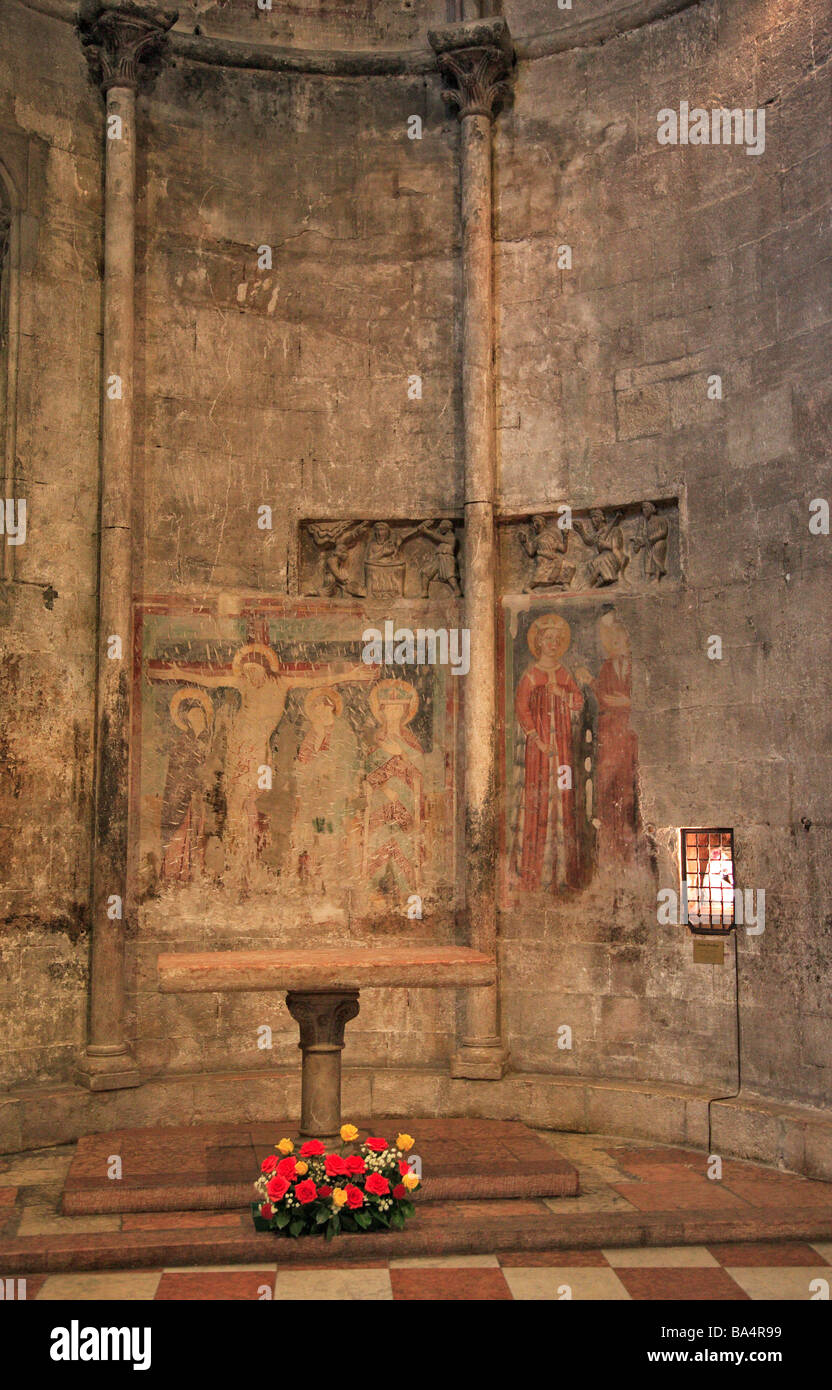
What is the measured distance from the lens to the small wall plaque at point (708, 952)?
31.1ft

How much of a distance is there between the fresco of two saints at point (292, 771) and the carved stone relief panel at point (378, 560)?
379 mm

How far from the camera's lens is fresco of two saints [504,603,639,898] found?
10.2 meters

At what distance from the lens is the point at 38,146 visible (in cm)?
1016

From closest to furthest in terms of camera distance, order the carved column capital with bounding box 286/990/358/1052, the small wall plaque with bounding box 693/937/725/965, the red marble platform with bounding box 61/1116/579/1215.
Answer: the red marble platform with bounding box 61/1116/579/1215
the carved column capital with bounding box 286/990/358/1052
the small wall plaque with bounding box 693/937/725/965

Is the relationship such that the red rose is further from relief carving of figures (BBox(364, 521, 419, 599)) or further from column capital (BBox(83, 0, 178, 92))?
column capital (BBox(83, 0, 178, 92))

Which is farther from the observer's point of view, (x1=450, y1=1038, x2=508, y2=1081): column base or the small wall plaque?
(x1=450, y1=1038, x2=508, y2=1081): column base

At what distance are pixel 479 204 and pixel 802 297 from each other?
292 centimetres

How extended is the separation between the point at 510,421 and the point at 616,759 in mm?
2888

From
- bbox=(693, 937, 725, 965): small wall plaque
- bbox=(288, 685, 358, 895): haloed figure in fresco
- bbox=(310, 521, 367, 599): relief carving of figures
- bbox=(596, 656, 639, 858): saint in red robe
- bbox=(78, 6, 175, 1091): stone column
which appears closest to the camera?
bbox=(693, 937, 725, 965): small wall plaque

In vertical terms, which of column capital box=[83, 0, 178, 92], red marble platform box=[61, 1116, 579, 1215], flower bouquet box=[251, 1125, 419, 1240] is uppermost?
column capital box=[83, 0, 178, 92]

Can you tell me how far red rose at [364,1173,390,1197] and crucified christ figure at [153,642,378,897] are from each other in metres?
3.55

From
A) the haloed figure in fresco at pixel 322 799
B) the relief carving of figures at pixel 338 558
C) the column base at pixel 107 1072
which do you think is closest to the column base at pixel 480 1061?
the haloed figure in fresco at pixel 322 799

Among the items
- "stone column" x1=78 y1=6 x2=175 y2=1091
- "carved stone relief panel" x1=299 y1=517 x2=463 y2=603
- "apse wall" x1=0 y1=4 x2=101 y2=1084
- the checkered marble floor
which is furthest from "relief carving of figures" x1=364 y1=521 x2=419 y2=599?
the checkered marble floor
